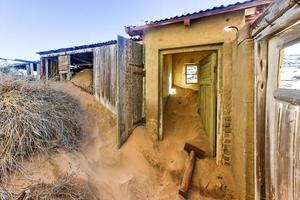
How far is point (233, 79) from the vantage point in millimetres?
3844

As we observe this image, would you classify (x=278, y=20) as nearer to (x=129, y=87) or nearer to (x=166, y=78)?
(x=129, y=87)

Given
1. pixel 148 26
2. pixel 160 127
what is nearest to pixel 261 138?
pixel 160 127

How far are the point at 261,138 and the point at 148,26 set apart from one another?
11.8ft

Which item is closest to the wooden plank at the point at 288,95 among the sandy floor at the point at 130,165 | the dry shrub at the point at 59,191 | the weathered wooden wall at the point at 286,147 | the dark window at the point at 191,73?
the weathered wooden wall at the point at 286,147

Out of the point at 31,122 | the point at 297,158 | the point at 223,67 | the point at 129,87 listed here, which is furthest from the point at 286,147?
the point at 31,122

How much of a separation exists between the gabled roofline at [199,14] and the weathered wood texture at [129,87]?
470 millimetres

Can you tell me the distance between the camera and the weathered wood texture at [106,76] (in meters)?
5.13

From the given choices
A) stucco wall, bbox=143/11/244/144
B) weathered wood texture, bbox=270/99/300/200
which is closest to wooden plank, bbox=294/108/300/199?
weathered wood texture, bbox=270/99/300/200

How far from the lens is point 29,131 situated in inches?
142

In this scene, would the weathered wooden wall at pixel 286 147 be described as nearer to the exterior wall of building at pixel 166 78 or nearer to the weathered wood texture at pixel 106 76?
the exterior wall of building at pixel 166 78

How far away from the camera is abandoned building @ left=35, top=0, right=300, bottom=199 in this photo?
1.82 meters

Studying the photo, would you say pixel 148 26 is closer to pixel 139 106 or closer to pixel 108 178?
pixel 139 106

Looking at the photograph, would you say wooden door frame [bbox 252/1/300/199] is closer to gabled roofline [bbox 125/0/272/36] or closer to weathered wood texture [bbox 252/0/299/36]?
weathered wood texture [bbox 252/0/299/36]

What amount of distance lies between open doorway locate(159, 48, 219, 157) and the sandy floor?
7 centimetres
